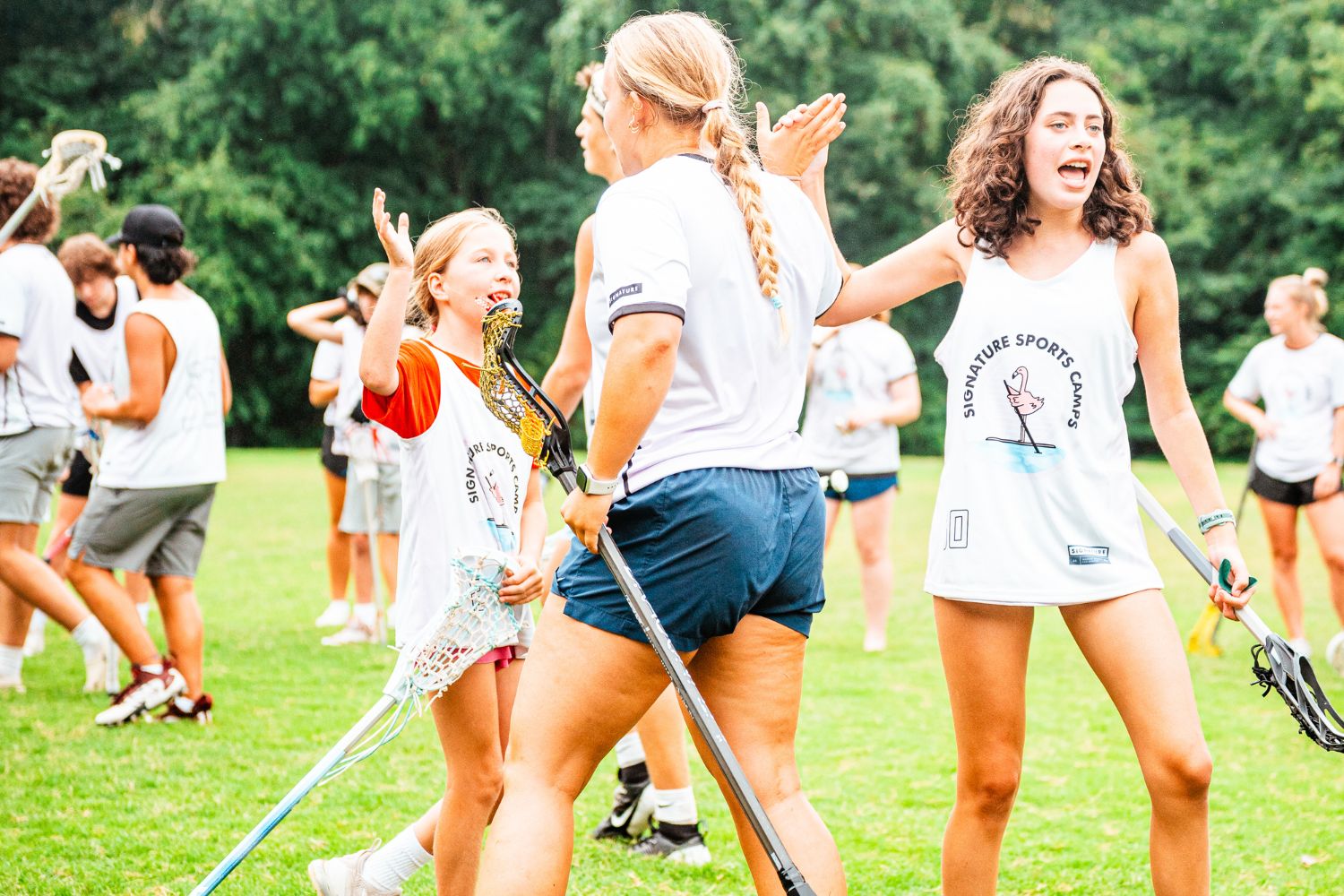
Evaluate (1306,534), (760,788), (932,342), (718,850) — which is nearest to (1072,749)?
(718,850)

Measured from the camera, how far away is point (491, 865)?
9.09 ft

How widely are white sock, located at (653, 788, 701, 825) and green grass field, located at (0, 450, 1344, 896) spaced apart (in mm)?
151

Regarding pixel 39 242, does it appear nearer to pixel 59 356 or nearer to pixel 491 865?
pixel 59 356

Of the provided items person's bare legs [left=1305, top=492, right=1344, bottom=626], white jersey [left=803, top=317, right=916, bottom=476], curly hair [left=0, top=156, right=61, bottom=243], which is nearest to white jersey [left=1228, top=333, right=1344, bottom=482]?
person's bare legs [left=1305, top=492, right=1344, bottom=626]

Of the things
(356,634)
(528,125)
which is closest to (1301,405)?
(356,634)

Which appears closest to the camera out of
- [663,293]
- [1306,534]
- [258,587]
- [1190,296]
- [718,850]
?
[663,293]

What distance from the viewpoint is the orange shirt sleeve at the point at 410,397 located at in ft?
11.2

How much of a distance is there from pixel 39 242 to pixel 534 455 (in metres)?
4.32

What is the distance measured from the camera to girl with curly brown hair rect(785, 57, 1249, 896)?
10.4 feet

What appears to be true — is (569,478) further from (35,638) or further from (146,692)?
(35,638)

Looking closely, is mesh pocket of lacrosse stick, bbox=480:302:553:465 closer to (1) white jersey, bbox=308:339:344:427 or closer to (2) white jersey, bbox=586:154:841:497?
(2) white jersey, bbox=586:154:841:497

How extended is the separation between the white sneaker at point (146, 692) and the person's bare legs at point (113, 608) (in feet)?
0.22

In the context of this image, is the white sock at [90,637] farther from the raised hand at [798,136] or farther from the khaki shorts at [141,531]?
the raised hand at [798,136]

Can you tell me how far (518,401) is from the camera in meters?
3.11
